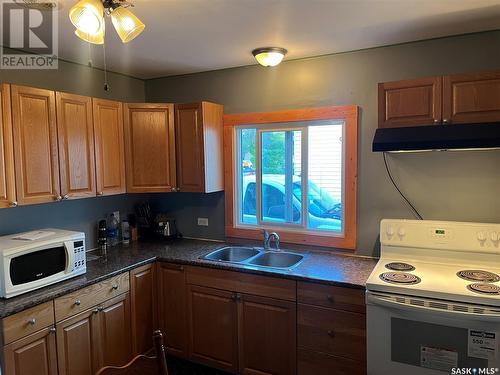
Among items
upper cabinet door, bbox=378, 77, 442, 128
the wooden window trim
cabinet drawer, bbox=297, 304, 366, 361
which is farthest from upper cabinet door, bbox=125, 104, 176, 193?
upper cabinet door, bbox=378, 77, 442, 128

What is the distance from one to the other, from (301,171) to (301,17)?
1.27 metres

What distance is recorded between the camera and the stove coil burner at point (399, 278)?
2.05 meters

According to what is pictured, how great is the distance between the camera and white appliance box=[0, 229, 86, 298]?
6.73 ft

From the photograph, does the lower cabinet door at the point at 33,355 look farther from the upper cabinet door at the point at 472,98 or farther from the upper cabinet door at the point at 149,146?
the upper cabinet door at the point at 472,98

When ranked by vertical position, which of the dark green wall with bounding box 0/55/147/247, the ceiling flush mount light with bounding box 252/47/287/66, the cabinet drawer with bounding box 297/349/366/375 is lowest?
the cabinet drawer with bounding box 297/349/366/375

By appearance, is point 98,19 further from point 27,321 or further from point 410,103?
point 410,103

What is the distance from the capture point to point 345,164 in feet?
9.11

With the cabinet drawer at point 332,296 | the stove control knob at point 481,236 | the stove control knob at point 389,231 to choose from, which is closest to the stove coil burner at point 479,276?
the stove control knob at point 481,236

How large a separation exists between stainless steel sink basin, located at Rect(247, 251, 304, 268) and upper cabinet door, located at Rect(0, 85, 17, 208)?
1719 mm

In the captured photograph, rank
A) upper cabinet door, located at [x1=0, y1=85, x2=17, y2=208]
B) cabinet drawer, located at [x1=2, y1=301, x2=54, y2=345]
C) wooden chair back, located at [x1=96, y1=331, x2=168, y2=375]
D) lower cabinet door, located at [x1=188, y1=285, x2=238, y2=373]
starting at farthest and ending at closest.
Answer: lower cabinet door, located at [x1=188, y1=285, x2=238, y2=373] < upper cabinet door, located at [x1=0, y1=85, x2=17, y2=208] < cabinet drawer, located at [x1=2, y1=301, x2=54, y2=345] < wooden chair back, located at [x1=96, y1=331, x2=168, y2=375]

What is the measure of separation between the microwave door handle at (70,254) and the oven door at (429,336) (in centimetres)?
188

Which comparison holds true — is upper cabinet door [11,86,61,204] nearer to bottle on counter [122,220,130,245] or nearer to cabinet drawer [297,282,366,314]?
bottle on counter [122,220,130,245]

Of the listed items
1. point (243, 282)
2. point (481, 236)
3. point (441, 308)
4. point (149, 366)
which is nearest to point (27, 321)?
point (149, 366)

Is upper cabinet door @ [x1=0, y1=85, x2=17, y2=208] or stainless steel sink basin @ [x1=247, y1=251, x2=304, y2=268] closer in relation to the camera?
upper cabinet door @ [x1=0, y1=85, x2=17, y2=208]
